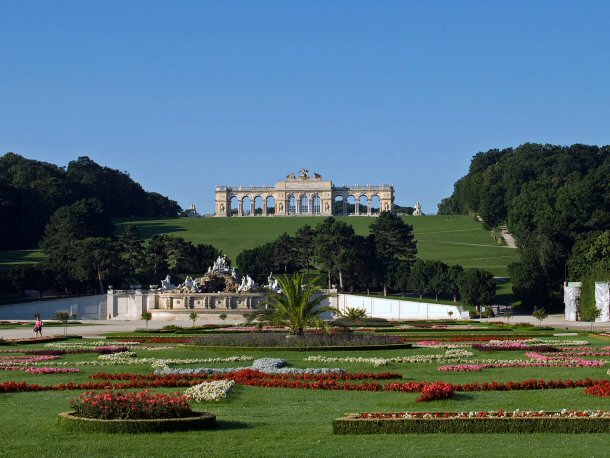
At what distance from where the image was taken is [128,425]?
13.7m

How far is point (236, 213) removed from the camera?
150375 mm

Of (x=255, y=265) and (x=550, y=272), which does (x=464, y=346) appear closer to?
(x=550, y=272)

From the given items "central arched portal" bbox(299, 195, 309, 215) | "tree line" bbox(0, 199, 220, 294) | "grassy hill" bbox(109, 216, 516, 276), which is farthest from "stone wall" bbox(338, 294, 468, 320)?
"central arched portal" bbox(299, 195, 309, 215)

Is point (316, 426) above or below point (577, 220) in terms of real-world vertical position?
below

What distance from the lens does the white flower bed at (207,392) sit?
1765 centimetres

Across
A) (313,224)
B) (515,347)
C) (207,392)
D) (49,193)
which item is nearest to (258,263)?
(49,193)

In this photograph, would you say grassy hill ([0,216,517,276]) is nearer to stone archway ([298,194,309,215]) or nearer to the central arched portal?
stone archway ([298,194,309,215])

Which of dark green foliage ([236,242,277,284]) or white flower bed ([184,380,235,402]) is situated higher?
dark green foliage ([236,242,277,284])

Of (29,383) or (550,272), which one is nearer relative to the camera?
(29,383)

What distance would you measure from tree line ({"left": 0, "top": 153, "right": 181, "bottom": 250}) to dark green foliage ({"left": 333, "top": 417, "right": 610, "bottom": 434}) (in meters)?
87.2

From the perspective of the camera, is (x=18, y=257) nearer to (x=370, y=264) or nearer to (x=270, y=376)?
(x=370, y=264)

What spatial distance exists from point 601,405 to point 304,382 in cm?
552

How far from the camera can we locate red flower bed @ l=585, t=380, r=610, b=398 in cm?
1734

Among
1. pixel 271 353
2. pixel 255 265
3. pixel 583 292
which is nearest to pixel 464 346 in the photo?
pixel 271 353
